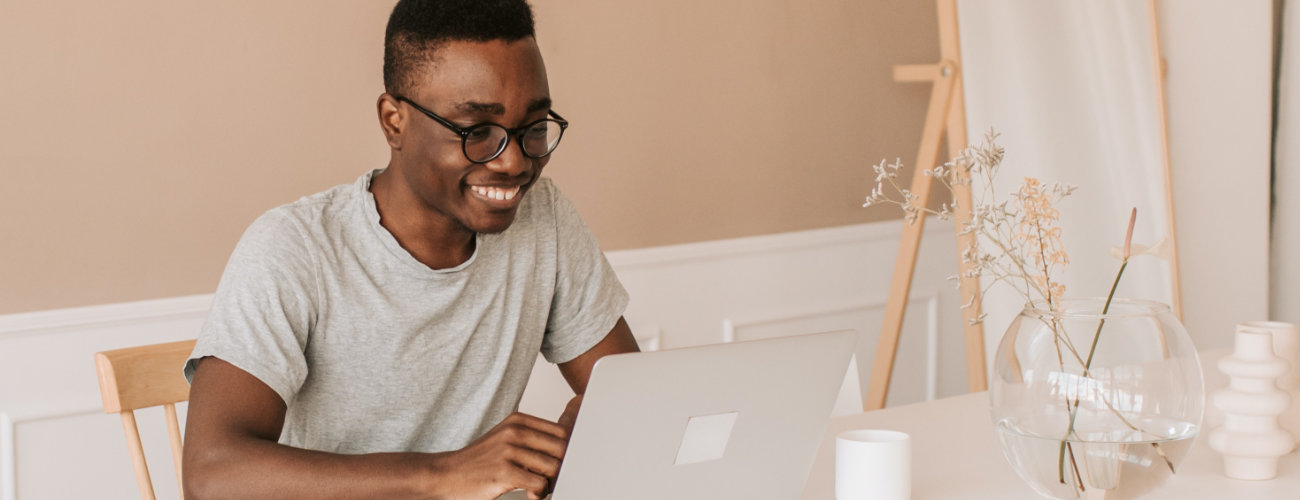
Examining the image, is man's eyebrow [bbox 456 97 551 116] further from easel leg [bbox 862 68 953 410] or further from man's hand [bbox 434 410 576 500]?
easel leg [bbox 862 68 953 410]

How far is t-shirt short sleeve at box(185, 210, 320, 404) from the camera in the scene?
4.29 feet

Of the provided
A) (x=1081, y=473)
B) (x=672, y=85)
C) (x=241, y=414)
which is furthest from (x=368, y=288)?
(x=672, y=85)

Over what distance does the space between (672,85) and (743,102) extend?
0.21 metres

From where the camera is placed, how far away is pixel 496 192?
1437mm

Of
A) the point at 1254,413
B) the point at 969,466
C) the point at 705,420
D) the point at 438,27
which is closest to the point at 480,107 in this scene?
the point at 438,27

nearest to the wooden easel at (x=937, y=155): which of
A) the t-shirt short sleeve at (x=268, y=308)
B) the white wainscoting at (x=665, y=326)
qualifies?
the white wainscoting at (x=665, y=326)

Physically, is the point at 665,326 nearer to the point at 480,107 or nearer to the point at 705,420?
the point at 480,107

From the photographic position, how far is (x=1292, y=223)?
3.09 metres

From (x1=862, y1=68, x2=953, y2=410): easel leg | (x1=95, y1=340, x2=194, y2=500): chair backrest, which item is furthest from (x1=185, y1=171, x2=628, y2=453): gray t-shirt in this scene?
(x1=862, y1=68, x2=953, y2=410): easel leg

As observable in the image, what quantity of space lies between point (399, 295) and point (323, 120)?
874 millimetres

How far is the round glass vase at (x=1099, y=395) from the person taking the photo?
1.14 meters

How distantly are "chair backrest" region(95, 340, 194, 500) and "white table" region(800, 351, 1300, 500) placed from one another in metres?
0.81

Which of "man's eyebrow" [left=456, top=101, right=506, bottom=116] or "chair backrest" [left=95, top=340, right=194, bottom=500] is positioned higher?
"man's eyebrow" [left=456, top=101, right=506, bottom=116]

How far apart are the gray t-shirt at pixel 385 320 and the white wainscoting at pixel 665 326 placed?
472 millimetres
